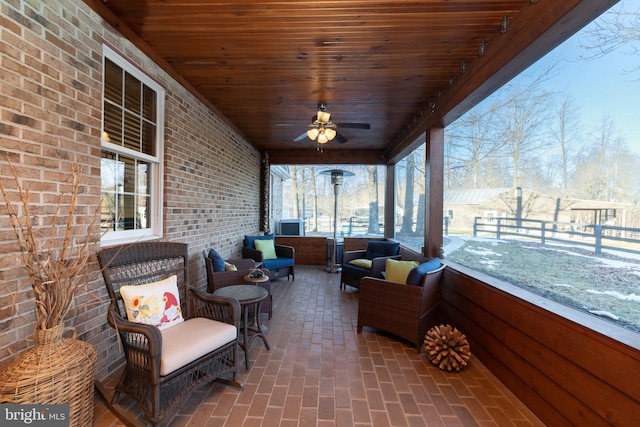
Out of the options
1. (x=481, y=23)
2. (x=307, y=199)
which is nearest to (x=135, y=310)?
(x=481, y=23)

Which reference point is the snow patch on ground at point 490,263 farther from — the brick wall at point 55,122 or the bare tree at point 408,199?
the brick wall at point 55,122

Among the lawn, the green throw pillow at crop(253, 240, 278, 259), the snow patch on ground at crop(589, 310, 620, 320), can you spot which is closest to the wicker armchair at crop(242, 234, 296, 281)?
the green throw pillow at crop(253, 240, 278, 259)

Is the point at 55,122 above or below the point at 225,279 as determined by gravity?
above

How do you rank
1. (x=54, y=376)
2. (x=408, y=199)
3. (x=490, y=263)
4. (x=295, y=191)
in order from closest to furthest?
(x=54, y=376), (x=490, y=263), (x=408, y=199), (x=295, y=191)

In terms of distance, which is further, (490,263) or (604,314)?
(490,263)

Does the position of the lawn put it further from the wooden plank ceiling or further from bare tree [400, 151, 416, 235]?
bare tree [400, 151, 416, 235]

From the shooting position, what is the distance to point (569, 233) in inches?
70.3

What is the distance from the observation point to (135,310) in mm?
1830

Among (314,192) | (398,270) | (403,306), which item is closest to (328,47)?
(398,270)

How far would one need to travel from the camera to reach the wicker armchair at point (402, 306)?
102 inches

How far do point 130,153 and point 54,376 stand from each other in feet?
5.88

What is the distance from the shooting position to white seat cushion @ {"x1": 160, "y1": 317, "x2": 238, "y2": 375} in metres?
1.61

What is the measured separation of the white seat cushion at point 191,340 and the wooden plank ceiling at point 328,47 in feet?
7.64

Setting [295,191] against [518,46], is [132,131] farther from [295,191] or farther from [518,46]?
[295,191]
